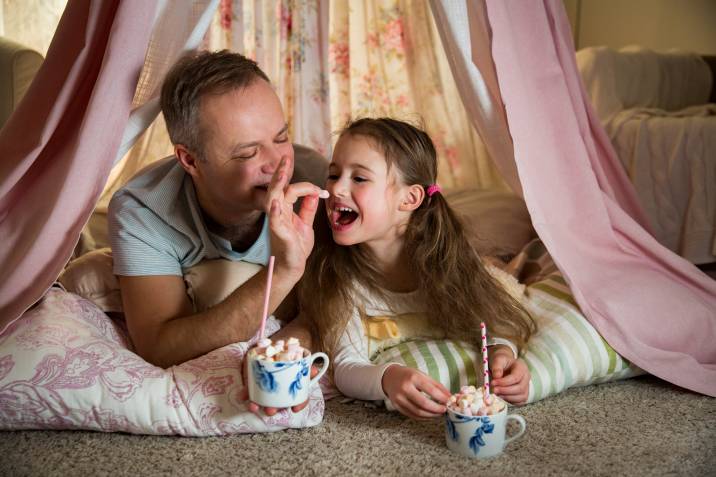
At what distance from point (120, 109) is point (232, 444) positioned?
72cm

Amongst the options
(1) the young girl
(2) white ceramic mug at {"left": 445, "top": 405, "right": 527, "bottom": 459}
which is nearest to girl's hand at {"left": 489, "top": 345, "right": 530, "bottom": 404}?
(1) the young girl

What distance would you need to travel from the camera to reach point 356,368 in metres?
1.57

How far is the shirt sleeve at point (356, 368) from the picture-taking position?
4.99 ft

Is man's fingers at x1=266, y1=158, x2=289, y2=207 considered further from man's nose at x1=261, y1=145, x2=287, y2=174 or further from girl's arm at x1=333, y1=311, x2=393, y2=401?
girl's arm at x1=333, y1=311, x2=393, y2=401

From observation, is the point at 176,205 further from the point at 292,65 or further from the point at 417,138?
the point at 292,65

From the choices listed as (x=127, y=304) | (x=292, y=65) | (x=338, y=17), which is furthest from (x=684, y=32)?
(x=127, y=304)

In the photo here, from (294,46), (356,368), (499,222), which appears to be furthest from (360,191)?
(294,46)

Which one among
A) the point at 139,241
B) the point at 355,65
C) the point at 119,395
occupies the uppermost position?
the point at 355,65

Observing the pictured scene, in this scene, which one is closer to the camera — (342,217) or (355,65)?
(342,217)

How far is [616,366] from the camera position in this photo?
1.66 metres

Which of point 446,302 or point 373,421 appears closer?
point 373,421

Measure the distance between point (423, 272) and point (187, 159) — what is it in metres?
0.60

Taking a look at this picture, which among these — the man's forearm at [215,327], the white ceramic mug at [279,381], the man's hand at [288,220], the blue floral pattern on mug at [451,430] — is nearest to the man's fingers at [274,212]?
the man's hand at [288,220]

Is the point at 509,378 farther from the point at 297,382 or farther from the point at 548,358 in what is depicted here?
the point at 297,382
